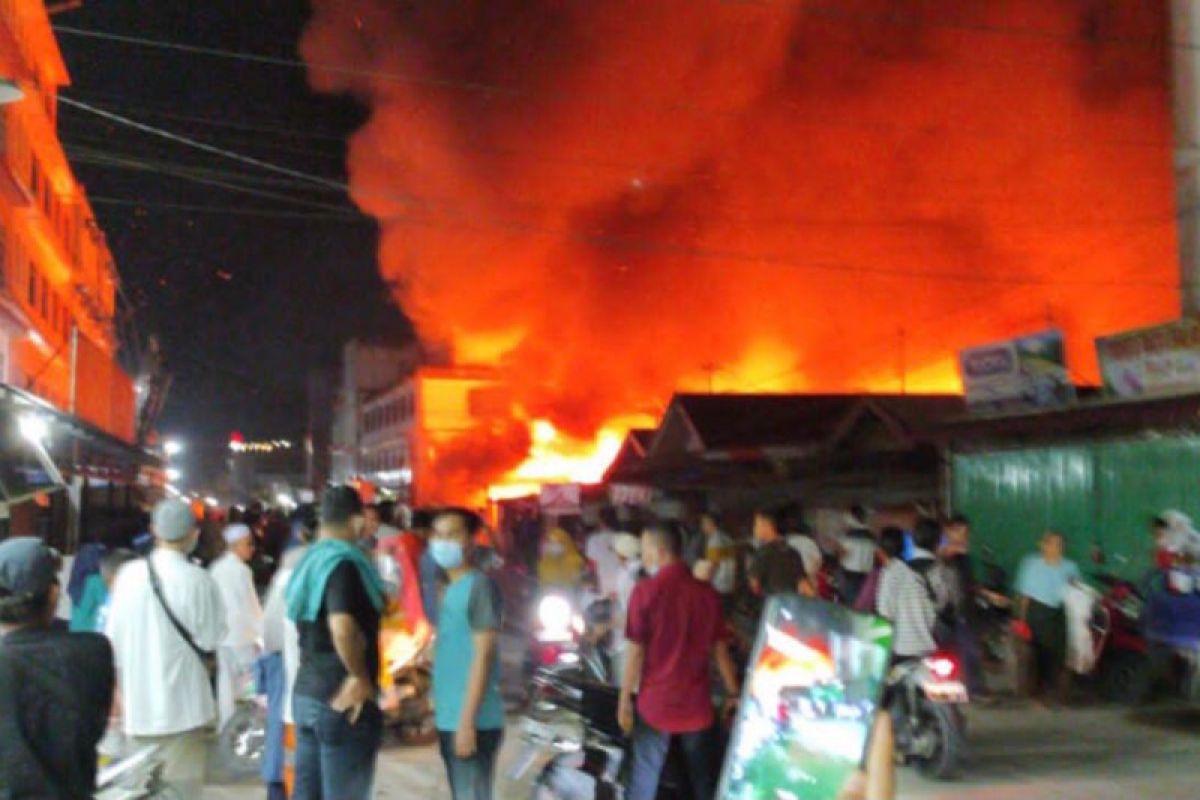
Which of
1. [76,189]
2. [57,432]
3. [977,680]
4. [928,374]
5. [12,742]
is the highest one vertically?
[76,189]

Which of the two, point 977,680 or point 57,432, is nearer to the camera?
point 977,680

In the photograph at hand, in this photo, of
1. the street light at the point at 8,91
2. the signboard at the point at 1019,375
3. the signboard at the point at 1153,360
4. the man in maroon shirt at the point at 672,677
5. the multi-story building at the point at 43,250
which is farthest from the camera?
the multi-story building at the point at 43,250

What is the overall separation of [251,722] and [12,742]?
17.3 feet

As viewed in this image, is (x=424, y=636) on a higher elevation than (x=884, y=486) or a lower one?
lower

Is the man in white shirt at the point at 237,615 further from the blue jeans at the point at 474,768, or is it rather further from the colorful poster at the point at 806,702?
the colorful poster at the point at 806,702

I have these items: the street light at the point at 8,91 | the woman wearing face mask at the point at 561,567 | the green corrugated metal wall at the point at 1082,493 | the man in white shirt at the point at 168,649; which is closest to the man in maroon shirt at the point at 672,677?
the man in white shirt at the point at 168,649

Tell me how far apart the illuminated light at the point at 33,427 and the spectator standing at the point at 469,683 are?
7204 millimetres

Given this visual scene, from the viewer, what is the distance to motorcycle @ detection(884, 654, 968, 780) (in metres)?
7.98

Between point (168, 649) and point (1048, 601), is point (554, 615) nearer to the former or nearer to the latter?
point (1048, 601)

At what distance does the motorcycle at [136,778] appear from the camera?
4578 millimetres

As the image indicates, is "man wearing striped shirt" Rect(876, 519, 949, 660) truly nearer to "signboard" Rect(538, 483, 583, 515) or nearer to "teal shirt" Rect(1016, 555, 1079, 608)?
"teal shirt" Rect(1016, 555, 1079, 608)

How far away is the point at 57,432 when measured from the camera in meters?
17.0

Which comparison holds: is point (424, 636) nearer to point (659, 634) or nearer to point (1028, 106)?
point (659, 634)

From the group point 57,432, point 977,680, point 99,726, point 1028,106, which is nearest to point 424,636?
point 977,680
